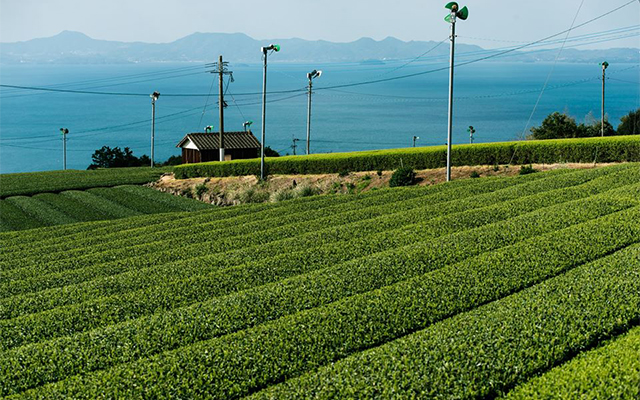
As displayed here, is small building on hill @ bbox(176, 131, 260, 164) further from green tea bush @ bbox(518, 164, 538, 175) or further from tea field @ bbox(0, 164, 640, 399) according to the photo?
tea field @ bbox(0, 164, 640, 399)

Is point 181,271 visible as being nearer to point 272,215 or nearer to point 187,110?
point 272,215

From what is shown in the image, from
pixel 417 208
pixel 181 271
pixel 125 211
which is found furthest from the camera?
pixel 125 211

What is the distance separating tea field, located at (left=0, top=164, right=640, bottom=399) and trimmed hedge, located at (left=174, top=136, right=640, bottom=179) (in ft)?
35.7

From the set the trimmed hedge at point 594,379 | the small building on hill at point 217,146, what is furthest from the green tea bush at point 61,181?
the trimmed hedge at point 594,379

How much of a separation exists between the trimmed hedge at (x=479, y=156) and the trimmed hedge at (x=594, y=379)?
2306cm

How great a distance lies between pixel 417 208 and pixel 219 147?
3499 cm

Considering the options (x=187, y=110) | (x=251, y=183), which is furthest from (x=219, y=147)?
(x=187, y=110)

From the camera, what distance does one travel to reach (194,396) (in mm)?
9773

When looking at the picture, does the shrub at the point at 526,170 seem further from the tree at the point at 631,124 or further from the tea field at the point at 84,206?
the tree at the point at 631,124

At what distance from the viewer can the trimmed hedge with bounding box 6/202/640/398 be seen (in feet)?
32.1

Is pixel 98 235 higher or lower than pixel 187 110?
lower

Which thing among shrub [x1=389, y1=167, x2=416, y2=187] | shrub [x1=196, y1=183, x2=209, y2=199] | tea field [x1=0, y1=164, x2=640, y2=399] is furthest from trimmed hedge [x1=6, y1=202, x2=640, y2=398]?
shrub [x1=196, y1=183, x2=209, y2=199]

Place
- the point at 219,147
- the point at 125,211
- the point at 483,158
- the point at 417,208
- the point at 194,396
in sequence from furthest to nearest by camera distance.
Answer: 1. the point at 219,147
2. the point at 125,211
3. the point at 483,158
4. the point at 417,208
5. the point at 194,396

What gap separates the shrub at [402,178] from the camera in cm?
3186
